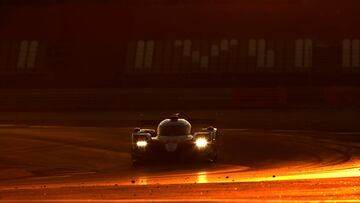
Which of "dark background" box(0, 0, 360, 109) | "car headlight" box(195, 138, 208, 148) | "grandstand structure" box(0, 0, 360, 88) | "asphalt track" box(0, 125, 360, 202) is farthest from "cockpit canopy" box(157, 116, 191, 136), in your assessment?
"grandstand structure" box(0, 0, 360, 88)

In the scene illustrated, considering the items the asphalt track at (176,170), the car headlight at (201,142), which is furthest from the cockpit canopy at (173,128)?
the asphalt track at (176,170)

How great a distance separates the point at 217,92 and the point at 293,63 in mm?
6093

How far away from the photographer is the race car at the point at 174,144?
18047 millimetres

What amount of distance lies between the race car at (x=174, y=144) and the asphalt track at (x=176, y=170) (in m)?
0.26

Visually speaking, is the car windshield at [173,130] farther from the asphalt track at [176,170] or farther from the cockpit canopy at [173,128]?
the asphalt track at [176,170]

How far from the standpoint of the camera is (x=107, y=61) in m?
45.8

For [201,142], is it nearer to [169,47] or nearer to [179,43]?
[169,47]

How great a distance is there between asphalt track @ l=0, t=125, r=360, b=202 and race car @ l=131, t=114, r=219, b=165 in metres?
0.26

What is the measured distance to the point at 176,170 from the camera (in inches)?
653

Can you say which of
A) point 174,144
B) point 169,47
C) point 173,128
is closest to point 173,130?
point 173,128

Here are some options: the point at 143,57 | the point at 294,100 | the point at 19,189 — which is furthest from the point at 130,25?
the point at 19,189

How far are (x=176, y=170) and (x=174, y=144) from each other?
153cm

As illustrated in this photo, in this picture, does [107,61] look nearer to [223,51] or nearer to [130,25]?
[130,25]

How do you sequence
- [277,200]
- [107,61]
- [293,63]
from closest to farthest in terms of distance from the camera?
[277,200], [293,63], [107,61]
